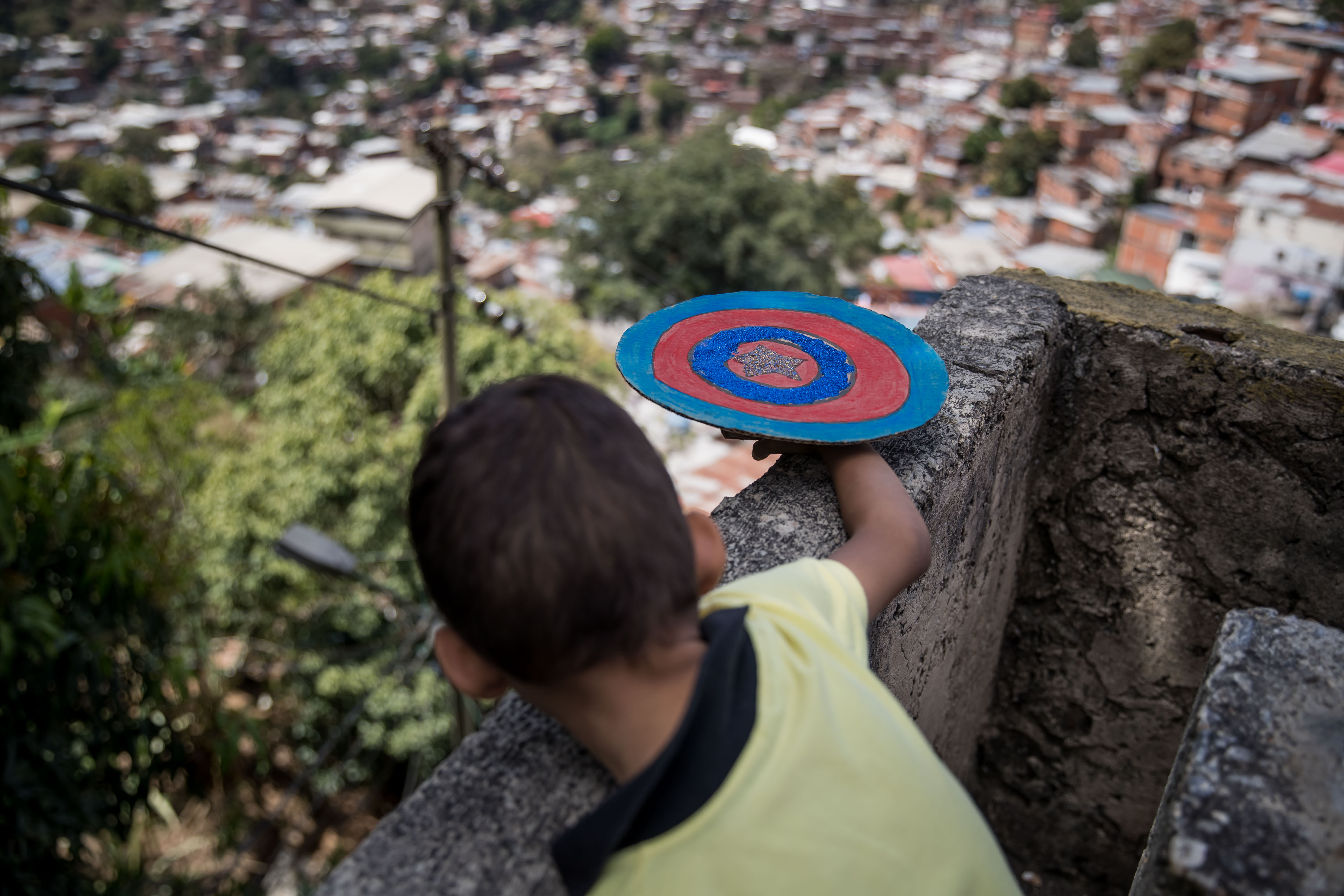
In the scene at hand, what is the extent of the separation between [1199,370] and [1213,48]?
48.6 metres

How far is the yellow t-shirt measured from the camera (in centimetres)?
75

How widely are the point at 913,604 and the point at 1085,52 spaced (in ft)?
173

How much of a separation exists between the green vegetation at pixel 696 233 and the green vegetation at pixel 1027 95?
1092 inches

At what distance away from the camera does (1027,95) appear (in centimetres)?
3919

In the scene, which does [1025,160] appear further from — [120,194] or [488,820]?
[488,820]

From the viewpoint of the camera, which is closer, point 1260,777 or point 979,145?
point 1260,777

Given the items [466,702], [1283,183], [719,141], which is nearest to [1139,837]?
[466,702]

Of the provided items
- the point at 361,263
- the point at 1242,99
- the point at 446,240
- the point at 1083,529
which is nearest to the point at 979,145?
the point at 1242,99

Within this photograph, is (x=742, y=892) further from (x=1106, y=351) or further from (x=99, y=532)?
(x=99, y=532)

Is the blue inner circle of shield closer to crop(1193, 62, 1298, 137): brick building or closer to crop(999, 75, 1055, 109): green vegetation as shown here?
crop(1193, 62, 1298, 137): brick building

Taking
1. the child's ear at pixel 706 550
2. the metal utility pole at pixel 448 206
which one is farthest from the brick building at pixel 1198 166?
the child's ear at pixel 706 550

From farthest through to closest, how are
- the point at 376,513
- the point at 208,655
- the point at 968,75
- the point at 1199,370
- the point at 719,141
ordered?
the point at 968,75 → the point at 719,141 → the point at 376,513 → the point at 208,655 → the point at 1199,370

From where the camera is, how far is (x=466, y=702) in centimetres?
429

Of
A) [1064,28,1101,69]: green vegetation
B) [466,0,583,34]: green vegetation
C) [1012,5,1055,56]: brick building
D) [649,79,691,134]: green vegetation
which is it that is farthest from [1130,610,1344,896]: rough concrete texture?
[466,0,583,34]: green vegetation
